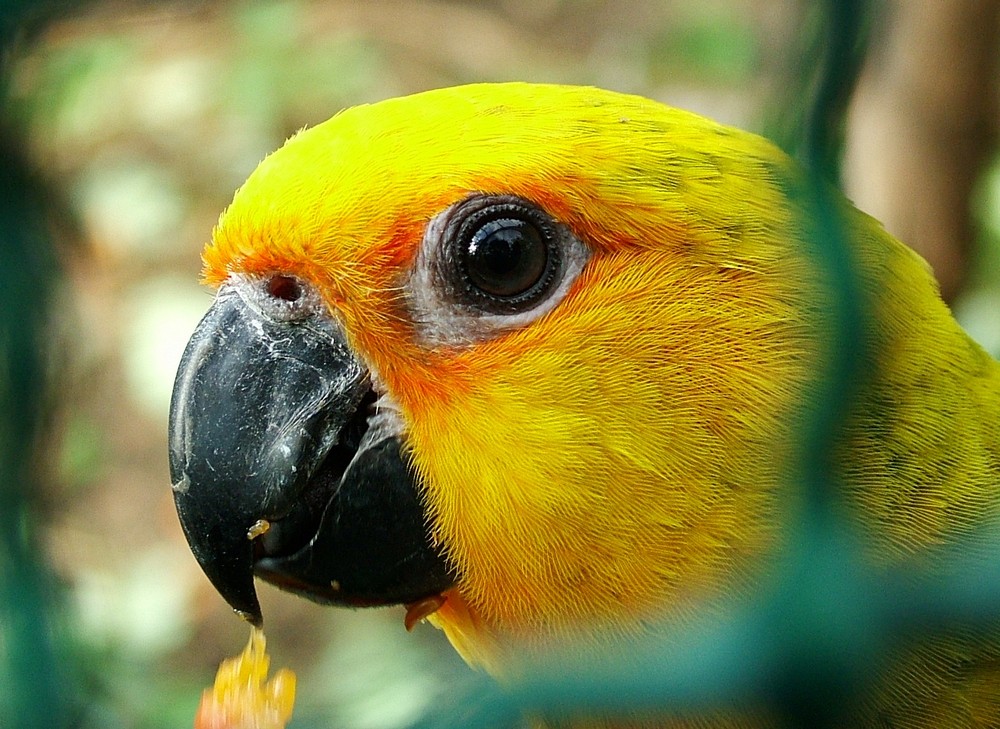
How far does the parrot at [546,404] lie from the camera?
1.56 metres

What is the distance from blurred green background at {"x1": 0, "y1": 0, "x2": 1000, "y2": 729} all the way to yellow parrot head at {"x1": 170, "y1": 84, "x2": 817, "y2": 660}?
676 mm

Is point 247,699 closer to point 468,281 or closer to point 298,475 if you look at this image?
point 298,475

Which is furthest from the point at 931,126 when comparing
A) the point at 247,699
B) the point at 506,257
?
the point at 247,699

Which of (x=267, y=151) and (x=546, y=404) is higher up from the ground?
(x=546, y=404)

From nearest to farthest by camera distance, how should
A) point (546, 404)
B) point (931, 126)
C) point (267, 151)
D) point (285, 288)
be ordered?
1. point (546, 404)
2. point (285, 288)
3. point (931, 126)
4. point (267, 151)

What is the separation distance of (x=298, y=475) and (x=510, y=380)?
346 mm

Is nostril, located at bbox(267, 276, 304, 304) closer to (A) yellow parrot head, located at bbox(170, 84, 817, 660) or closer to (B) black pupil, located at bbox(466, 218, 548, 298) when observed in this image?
(A) yellow parrot head, located at bbox(170, 84, 817, 660)

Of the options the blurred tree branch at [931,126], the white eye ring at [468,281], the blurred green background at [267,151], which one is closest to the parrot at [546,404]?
the white eye ring at [468,281]

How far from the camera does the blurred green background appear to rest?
11.1 feet

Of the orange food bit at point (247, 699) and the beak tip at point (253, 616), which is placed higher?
the beak tip at point (253, 616)

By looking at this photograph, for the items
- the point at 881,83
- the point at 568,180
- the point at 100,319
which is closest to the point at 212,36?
the point at 100,319

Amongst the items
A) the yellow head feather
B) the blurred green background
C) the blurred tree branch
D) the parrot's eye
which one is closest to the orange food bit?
the yellow head feather

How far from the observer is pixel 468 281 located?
166cm

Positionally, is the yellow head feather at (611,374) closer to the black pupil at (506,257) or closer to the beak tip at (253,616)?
the black pupil at (506,257)
